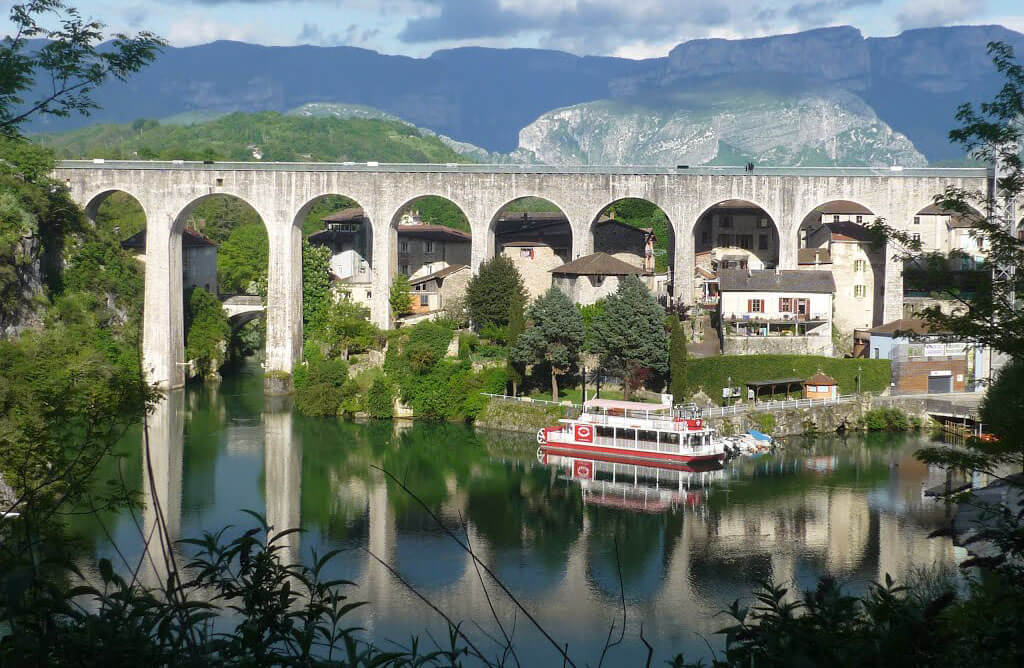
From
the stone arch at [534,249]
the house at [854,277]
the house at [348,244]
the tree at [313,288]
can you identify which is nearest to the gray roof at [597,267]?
the stone arch at [534,249]

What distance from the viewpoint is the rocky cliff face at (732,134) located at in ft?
504

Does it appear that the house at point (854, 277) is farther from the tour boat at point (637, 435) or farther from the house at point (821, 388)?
the tour boat at point (637, 435)

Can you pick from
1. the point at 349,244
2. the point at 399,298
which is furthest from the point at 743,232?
the point at 349,244

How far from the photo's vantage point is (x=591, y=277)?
4597 centimetres

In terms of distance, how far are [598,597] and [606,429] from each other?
1381 centimetres

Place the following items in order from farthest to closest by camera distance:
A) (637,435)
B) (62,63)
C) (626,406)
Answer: (626,406) → (637,435) → (62,63)

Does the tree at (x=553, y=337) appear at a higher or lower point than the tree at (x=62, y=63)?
lower

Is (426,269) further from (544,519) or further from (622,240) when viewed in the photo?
(544,519)

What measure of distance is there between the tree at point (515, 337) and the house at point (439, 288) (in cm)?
829

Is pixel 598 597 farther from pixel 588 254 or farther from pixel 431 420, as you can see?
pixel 588 254

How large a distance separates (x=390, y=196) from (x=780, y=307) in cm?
1657

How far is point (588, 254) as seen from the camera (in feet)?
159

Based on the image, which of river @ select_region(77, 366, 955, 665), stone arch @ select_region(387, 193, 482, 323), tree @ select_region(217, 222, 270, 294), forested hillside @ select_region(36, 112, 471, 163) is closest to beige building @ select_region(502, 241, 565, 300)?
stone arch @ select_region(387, 193, 482, 323)

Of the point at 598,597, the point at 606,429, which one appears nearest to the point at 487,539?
the point at 598,597
